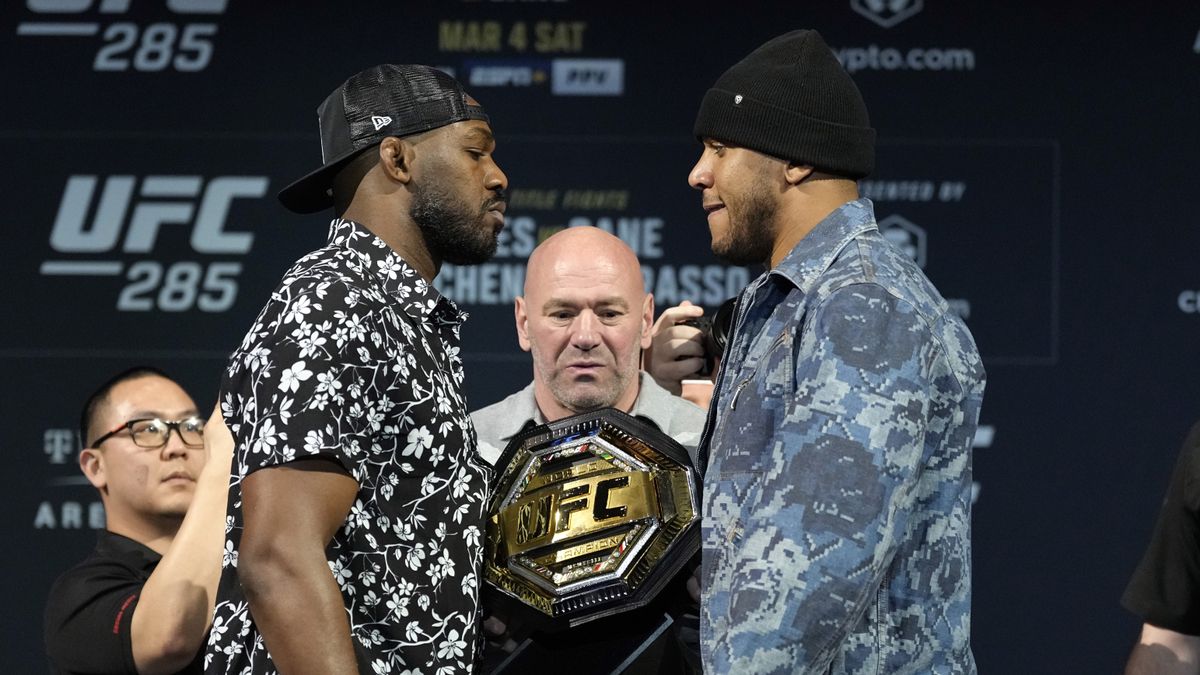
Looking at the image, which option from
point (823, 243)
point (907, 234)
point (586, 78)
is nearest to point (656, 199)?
point (586, 78)

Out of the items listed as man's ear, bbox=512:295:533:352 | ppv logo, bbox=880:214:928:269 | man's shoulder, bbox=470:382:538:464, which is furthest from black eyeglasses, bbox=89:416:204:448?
ppv logo, bbox=880:214:928:269

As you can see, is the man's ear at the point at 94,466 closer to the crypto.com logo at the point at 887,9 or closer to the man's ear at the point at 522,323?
the man's ear at the point at 522,323

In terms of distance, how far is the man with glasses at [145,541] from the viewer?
260 cm

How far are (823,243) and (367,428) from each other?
604mm

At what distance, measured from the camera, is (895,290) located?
5.56ft

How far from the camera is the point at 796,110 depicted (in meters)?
A: 1.90

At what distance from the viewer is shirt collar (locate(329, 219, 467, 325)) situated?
202cm

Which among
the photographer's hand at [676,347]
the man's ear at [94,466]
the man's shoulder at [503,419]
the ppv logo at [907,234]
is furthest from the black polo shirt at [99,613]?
the ppv logo at [907,234]

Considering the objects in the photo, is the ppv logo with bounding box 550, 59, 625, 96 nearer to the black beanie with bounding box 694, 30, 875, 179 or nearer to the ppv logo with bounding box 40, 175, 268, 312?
the ppv logo with bounding box 40, 175, 268, 312

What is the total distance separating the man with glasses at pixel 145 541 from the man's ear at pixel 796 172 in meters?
1.12

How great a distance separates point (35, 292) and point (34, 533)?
0.63 meters

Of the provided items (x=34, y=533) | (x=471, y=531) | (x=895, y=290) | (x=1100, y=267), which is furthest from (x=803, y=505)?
(x=34, y=533)

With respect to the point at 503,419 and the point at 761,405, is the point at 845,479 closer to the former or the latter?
the point at 761,405

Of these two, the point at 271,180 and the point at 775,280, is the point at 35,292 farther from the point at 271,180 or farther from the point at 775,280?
the point at 775,280
